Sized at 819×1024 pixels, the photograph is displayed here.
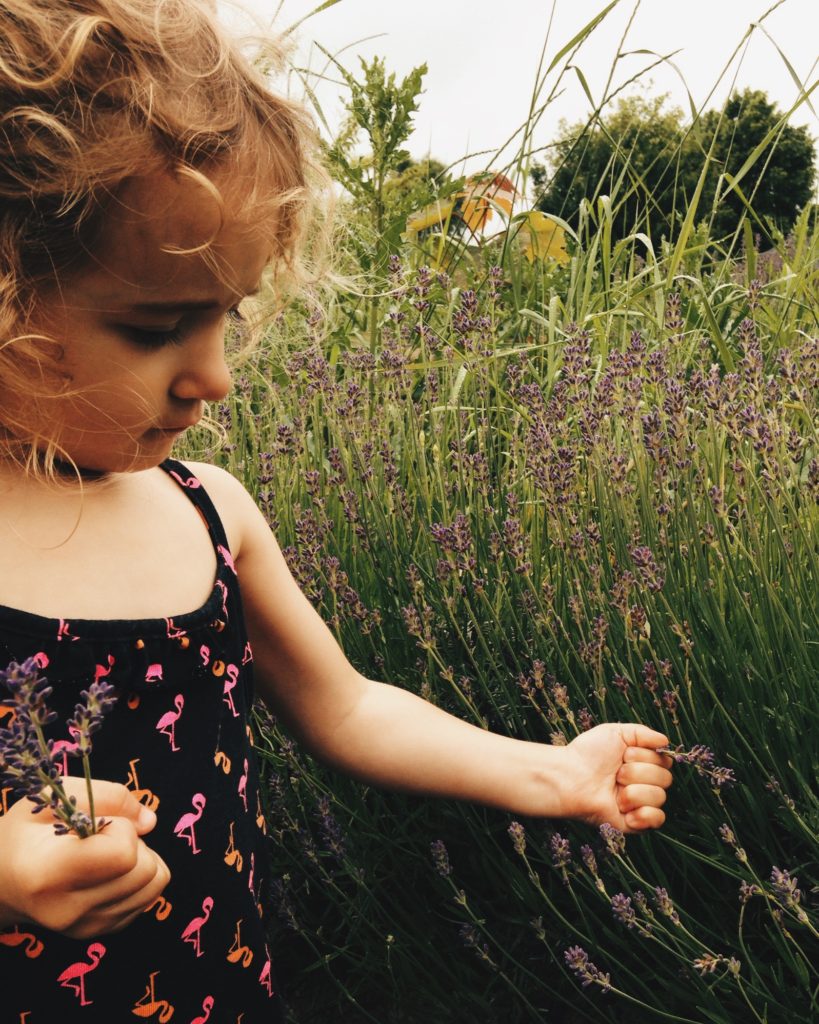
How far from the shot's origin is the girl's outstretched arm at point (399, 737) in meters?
1.59

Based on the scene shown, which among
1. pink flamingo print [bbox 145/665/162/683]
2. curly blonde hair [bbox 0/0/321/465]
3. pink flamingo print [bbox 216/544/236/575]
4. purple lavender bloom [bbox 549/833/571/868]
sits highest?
curly blonde hair [bbox 0/0/321/465]

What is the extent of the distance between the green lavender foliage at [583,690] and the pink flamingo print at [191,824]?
0.33 m

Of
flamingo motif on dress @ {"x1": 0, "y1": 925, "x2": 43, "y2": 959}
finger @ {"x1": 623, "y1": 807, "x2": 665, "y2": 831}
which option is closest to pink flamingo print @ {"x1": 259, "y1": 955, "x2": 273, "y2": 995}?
flamingo motif on dress @ {"x1": 0, "y1": 925, "x2": 43, "y2": 959}

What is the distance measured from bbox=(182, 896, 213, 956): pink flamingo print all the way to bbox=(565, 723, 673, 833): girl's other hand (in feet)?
1.84

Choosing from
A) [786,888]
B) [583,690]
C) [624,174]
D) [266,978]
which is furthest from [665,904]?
[624,174]

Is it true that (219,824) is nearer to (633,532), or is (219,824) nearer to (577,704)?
(577,704)

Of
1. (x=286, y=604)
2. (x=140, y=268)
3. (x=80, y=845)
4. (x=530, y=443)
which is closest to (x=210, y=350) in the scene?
(x=140, y=268)

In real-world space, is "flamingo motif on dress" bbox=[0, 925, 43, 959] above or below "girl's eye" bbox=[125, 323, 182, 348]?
below

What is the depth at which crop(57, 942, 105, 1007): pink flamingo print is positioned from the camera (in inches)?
51.6

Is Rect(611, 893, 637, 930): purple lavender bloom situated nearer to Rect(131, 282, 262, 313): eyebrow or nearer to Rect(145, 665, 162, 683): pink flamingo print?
Rect(145, 665, 162, 683): pink flamingo print

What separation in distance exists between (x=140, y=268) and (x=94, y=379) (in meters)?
0.15

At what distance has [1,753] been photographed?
75cm

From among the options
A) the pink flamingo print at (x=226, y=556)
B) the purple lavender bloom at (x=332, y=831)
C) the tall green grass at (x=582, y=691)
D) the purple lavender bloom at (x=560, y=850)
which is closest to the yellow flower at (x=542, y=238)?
the tall green grass at (x=582, y=691)

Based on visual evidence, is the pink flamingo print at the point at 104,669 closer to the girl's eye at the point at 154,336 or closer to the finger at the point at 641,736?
the girl's eye at the point at 154,336
